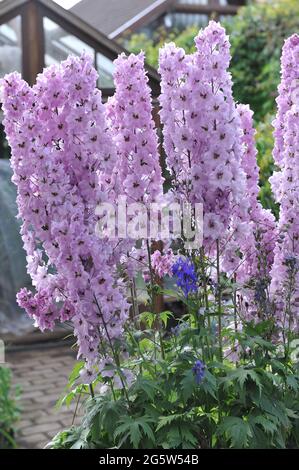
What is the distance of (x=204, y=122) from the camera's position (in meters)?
2.68

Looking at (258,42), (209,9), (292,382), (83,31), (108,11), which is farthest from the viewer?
(209,9)

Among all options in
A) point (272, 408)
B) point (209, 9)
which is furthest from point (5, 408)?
point (209, 9)

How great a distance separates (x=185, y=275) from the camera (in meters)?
2.66

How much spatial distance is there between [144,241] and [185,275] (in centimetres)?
35

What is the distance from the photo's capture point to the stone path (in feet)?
14.3

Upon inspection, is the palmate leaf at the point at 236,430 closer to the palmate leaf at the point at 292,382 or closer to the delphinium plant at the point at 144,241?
the delphinium plant at the point at 144,241

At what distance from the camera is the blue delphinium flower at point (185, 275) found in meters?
2.65

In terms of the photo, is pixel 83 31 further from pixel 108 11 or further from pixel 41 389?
pixel 41 389

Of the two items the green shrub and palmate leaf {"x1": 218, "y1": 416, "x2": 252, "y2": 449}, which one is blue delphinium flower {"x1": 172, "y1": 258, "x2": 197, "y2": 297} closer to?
palmate leaf {"x1": 218, "y1": 416, "x2": 252, "y2": 449}

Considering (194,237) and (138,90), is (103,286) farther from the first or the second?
(138,90)

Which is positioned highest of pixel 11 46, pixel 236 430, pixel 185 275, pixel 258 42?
pixel 258 42

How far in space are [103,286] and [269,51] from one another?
6.84 m

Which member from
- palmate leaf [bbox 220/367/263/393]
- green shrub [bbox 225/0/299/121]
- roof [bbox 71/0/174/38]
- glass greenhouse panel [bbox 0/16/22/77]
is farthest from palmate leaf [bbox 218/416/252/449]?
green shrub [bbox 225/0/299/121]
